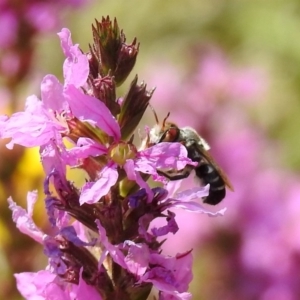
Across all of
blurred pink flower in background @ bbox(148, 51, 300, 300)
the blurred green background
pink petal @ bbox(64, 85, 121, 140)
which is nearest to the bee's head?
pink petal @ bbox(64, 85, 121, 140)

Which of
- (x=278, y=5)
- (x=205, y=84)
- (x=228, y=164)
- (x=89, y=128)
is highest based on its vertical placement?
(x=278, y=5)

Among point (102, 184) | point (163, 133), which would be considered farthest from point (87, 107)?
point (163, 133)

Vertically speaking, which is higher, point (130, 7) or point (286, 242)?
point (130, 7)

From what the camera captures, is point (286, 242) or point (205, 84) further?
point (205, 84)

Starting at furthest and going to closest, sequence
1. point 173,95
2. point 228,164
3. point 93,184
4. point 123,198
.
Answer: point 173,95 → point 228,164 → point 123,198 → point 93,184

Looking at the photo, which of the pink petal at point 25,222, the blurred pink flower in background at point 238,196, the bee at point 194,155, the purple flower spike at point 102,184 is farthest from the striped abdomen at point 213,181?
the blurred pink flower in background at point 238,196

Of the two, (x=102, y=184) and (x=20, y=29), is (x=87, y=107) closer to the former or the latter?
(x=102, y=184)

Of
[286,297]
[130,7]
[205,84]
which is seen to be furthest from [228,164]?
[130,7]

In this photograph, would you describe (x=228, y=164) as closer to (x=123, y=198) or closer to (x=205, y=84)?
(x=205, y=84)
